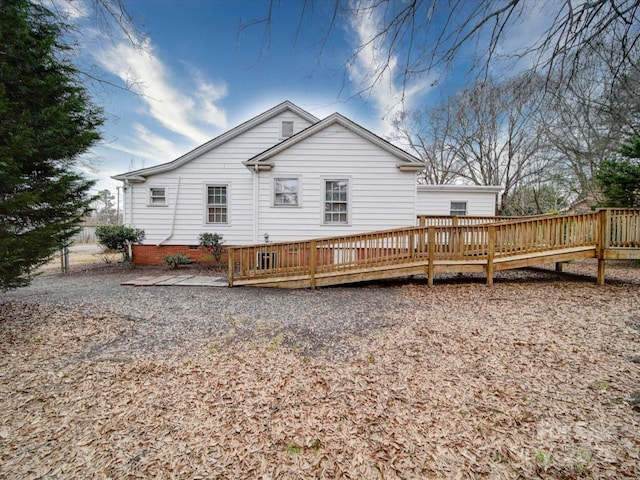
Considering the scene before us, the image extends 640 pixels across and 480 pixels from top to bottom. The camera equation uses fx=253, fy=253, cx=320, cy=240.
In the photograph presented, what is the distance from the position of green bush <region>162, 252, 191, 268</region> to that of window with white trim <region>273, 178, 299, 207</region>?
157 inches

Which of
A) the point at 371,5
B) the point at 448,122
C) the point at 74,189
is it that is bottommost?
the point at 74,189

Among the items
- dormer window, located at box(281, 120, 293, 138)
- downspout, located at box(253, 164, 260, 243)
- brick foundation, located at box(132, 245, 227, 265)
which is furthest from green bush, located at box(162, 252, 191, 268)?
dormer window, located at box(281, 120, 293, 138)

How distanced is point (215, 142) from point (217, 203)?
2.41 m

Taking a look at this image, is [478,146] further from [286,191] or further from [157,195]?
[157,195]

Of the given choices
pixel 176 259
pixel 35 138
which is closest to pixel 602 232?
pixel 35 138

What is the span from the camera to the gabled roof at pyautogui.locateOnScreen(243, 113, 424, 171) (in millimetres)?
8273

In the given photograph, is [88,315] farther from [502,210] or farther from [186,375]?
[502,210]

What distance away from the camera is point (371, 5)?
244 cm

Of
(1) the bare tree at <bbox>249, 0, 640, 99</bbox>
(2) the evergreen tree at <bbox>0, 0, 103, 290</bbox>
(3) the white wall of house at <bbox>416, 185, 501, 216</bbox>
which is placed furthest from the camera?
(3) the white wall of house at <bbox>416, 185, 501, 216</bbox>

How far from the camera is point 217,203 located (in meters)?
10.0

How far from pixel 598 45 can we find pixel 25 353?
285 inches

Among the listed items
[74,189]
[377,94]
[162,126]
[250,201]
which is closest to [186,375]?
[377,94]

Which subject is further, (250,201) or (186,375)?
(250,201)

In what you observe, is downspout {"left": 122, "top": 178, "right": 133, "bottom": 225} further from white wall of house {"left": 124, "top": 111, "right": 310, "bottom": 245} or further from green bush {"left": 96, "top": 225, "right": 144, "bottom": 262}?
green bush {"left": 96, "top": 225, "right": 144, "bottom": 262}
